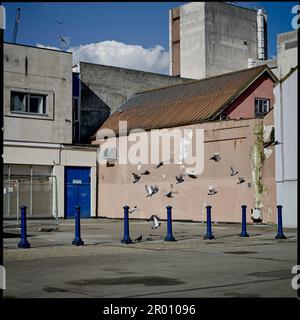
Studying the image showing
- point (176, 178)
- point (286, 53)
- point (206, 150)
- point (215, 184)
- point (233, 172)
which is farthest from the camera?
point (286, 53)

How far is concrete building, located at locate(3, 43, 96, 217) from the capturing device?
1384 inches

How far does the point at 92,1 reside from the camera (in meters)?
6.08

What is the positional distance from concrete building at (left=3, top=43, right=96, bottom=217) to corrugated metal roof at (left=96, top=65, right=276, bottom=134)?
3.67m

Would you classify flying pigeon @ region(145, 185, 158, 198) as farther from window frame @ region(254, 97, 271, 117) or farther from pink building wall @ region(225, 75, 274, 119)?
window frame @ region(254, 97, 271, 117)

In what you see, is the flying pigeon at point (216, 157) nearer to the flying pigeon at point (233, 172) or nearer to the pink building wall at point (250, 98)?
the flying pigeon at point (233, 172)

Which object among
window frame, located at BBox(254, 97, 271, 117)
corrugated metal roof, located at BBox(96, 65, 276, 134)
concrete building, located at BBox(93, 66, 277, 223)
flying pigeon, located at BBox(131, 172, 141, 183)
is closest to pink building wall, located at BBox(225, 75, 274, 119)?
concrete building, located at BBox(93, 66, 277, 223)

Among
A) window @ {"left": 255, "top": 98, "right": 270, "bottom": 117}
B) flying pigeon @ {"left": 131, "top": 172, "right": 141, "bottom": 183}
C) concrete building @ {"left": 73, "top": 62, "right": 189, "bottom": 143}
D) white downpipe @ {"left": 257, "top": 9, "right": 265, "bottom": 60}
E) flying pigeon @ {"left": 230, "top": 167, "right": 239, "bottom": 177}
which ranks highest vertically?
white downpipe @ {"left": 257, "top": 9, "right": 265, "bottom": 60}

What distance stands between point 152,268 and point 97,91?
1248 inches

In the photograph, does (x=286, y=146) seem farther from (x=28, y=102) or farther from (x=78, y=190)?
(x=28, y=102)

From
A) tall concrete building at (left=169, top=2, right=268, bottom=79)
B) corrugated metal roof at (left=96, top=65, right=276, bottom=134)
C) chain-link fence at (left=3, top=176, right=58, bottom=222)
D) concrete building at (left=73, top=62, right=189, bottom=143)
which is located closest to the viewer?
corrugated metal roof at (left=96, top=65, right=276, bottom=134)

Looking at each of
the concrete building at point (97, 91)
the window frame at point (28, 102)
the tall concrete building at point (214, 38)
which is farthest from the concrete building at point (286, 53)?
the tall concrete building at point (214, 38)

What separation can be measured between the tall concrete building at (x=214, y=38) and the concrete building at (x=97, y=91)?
56.1ft

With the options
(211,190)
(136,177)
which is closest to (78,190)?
(136,177)

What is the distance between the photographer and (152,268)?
11.8 metres
